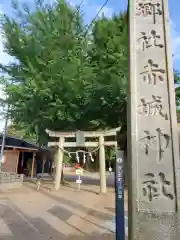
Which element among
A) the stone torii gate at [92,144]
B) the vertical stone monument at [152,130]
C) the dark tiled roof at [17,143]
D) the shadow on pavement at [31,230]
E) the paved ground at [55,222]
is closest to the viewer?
the vertical stone monument at [152,130]

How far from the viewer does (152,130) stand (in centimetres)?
404

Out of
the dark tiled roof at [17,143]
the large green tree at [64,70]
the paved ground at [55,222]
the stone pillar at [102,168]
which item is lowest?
the paved ground at [55,222]

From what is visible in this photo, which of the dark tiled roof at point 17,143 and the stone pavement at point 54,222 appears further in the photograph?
the dark tiled roof at point 17,143

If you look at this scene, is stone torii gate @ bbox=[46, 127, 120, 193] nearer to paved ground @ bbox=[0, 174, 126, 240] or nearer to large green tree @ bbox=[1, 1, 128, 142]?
large green tree @ bbox=[1, 1, 128, 142]

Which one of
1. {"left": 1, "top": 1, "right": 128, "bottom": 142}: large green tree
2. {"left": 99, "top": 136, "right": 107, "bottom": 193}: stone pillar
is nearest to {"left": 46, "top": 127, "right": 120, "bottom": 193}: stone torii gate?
{"left": 99, "top": 136, "right": 107, "bottom": 193}: stone pillar

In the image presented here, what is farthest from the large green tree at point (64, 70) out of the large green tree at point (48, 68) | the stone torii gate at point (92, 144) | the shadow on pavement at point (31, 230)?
the shadow on pavement at point (31, 230)

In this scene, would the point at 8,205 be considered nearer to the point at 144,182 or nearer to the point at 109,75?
the point at 144,182

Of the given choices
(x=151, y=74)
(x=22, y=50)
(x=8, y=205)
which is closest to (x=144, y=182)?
(x=151, y=74)

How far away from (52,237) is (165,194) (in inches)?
120

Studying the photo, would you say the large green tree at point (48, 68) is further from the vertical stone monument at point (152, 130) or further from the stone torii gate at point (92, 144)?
the vertical stone monument at point (152, 130)

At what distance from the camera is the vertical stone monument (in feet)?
12.0

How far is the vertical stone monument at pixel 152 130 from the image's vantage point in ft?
12.0

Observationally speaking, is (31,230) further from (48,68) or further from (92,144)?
(48,68)

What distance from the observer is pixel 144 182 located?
3799 mm
